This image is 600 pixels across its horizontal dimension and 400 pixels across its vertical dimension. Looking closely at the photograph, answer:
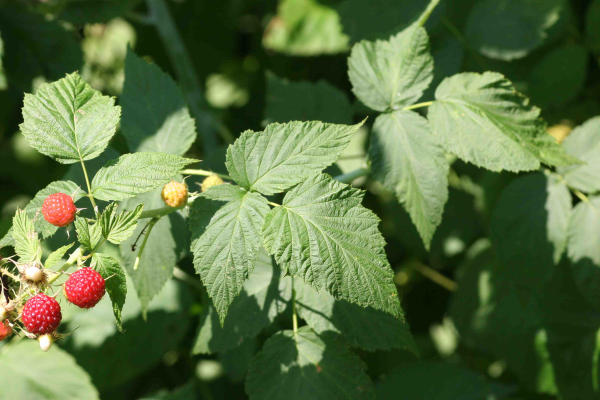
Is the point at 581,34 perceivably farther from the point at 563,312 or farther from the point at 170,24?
the point at 170,24

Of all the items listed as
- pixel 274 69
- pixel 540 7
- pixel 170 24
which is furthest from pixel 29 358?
pixel 540 7

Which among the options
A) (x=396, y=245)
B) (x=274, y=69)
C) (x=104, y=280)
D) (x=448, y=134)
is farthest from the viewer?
(x=274, y=69)

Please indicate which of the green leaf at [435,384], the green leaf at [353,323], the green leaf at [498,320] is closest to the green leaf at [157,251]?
the green leaf at [353,323]

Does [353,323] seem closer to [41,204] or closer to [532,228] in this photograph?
[532,228]

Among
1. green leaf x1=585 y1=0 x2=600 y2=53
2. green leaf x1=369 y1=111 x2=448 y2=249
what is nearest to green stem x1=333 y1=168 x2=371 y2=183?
green leaf x1=369 y1=111 x2=448 y2=249

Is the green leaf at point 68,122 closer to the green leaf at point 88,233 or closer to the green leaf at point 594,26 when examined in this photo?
→ the green leaf at point 88,233

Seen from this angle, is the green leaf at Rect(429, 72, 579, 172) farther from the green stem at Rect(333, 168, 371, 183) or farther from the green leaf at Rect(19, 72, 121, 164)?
A: the green leaf at Rect(19, 72, 121, 164)

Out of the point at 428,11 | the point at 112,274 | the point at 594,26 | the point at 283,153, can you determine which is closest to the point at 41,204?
the point at 112,274
